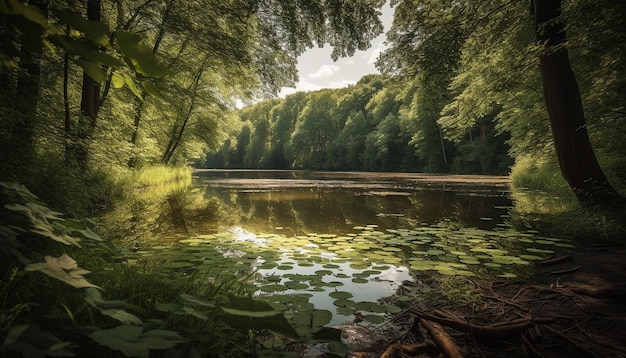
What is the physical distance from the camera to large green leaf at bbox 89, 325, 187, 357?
1061mm

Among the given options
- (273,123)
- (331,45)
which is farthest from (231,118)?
(273,123)

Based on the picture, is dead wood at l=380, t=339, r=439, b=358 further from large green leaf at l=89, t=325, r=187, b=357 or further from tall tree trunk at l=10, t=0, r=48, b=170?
tall tree trunk at l=10, t=0, r=48, b=170

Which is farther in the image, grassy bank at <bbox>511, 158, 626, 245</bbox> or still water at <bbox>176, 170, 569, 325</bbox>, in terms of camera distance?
grassy bank at <bbox>511, 158, 626, 245</bbox>

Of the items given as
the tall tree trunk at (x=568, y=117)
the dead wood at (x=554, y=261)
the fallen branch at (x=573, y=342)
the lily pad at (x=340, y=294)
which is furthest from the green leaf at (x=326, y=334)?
the tall tree trunk at (x=568, y=117)

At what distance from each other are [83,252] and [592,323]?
444cm

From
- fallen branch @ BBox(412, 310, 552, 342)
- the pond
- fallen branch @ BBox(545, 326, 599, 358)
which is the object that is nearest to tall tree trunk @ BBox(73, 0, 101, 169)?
the pond

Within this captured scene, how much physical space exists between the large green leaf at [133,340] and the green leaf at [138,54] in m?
0.94

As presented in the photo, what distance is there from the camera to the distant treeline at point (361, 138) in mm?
34188

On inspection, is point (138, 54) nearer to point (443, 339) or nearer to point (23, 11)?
point (23, 11)

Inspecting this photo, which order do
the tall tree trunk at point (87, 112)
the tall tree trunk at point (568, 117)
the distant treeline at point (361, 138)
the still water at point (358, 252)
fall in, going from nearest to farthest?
the still water at point (358, 252)
the tall tree trunk at point (87, 112)
the tall tree trunk at point (568, 117)
the distant treeline at point (361, 138)

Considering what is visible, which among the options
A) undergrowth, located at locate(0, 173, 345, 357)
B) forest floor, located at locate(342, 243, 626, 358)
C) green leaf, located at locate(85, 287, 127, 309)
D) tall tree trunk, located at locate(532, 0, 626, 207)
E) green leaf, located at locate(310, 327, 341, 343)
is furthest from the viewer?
tall tree trunk, located at locate(532, 0, 626, 207)

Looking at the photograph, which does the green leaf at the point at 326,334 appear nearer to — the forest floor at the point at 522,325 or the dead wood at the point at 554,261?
the forest floor at the point at 522,325

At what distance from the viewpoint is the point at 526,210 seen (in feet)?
28.0

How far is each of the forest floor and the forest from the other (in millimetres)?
852
